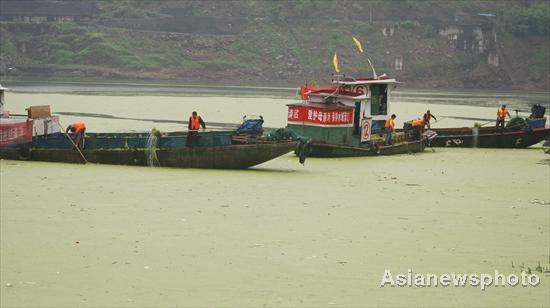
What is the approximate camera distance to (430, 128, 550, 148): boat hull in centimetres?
3597

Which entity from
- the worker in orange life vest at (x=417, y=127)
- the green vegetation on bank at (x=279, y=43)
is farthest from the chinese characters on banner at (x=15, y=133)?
the green vegetation on bank at (x=279, y=43)

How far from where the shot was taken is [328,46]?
376 ft

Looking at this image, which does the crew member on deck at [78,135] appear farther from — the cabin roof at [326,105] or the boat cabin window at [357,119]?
the boat cabin window at [357,119]

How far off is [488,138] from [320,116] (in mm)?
7596

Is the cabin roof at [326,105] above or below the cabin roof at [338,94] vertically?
below

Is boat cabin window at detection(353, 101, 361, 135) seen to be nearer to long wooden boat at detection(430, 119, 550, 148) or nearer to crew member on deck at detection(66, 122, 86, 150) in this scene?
long wooden boat at detection(430, 119, 550, 148)

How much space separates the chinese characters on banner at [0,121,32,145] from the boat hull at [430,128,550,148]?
14086mm

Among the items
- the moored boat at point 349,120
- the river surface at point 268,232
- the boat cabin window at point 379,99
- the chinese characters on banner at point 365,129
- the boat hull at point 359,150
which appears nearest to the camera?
the river surface at point 268,232

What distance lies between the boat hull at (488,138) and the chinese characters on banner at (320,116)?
4.88m

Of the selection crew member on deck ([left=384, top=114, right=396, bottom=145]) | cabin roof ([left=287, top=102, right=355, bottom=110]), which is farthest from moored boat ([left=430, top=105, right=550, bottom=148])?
cabin roof ([left=287, top=102, right=355, bottom=110])

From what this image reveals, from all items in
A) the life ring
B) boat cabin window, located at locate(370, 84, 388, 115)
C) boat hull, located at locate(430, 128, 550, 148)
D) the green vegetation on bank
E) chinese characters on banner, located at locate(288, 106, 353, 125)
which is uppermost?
the green vegetation on bank

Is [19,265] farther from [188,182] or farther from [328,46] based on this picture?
[328,46]

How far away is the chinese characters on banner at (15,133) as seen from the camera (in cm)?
2684

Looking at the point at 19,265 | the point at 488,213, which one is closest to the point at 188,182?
the point at 488,213
